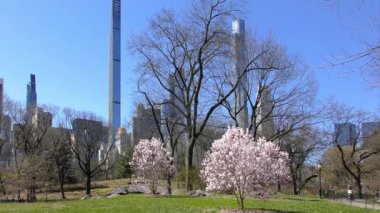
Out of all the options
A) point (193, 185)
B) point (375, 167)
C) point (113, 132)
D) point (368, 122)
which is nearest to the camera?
point (193, 185)

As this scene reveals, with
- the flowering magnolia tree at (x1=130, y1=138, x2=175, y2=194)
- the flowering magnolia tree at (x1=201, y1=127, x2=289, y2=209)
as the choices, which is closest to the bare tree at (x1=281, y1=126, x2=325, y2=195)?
the flowering magnolia tree at (x1=130, y1=138, x2=175, y2=194)

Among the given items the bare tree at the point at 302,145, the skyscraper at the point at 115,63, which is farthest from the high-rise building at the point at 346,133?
the skyscraper at the point at 115,63

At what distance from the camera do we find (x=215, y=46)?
40.5 m

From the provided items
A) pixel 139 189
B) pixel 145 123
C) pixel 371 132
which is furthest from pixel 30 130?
pixel 371 132

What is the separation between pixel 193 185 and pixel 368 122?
33337mm

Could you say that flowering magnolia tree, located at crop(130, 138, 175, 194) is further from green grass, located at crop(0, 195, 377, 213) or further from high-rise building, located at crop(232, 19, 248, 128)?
high-rise building, located at crop(232, 19, 248, 128)

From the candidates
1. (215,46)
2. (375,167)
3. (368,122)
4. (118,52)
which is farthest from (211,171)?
(118,52)

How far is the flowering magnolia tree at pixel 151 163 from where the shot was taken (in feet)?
110

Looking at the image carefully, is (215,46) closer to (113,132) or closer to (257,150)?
(257,150)

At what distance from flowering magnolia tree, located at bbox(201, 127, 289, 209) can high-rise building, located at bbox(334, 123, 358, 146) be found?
151 ft

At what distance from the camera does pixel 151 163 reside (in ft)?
110

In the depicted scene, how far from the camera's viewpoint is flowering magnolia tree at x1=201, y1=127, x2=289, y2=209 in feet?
57.2

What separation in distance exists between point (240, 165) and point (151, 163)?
662 inches

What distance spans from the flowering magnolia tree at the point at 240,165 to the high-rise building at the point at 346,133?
46.1 m
